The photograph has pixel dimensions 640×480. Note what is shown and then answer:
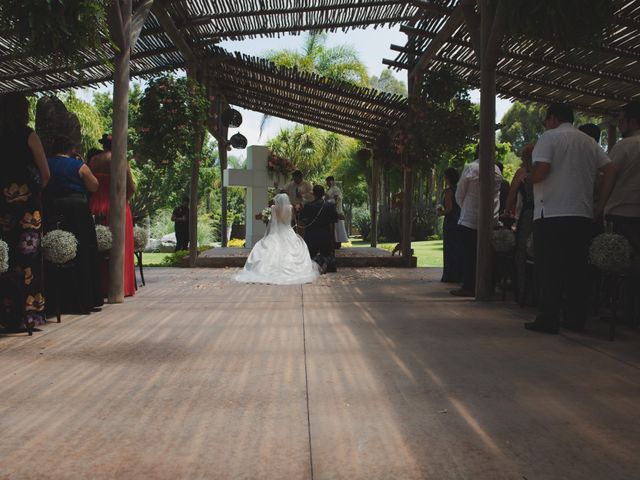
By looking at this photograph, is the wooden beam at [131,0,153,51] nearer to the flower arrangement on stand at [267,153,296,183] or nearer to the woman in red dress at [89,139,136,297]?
the woman in red dress at [89,139,136,297]

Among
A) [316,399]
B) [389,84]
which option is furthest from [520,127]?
[316,399]

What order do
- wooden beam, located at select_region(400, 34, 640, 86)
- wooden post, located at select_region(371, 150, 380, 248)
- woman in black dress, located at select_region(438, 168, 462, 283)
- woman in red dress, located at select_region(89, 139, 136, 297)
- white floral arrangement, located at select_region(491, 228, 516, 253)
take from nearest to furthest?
white floral arrangement, located at select_region(491, 228, 516, 253) < woman in red dress, located at select_region(89, 139, 136, 297) < woman in black dress, located at select_region(438, 168, 462, 283) < wooden beam, located at select_region(400, 34, 640, 86) < wooden post, located at select_region(371, 150, 380, 248)

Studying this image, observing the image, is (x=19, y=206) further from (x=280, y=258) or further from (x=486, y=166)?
(x=280, y=258)

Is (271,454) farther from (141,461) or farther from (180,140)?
(180,140)

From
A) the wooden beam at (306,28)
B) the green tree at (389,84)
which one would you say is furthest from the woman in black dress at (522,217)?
the green tree at (389,84)

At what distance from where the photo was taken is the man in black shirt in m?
18.2

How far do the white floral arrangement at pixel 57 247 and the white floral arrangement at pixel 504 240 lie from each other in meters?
4.33

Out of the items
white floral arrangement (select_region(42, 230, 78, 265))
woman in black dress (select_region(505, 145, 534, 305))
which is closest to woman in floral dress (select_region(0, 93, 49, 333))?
white floral arrangement (select_region(42, 230, 78, 265))

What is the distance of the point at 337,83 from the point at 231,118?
4138mm

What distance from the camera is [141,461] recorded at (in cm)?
252

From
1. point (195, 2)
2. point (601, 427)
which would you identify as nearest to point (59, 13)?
point (601, 427)

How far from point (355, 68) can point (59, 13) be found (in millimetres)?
28346

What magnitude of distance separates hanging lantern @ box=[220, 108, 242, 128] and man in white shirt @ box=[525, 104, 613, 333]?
37.3 feet

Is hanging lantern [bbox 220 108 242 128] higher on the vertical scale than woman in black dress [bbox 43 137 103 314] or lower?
higher
